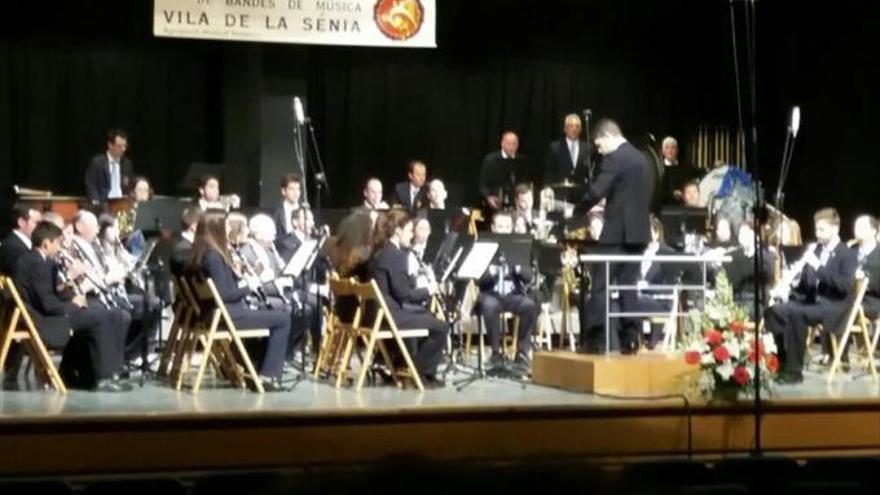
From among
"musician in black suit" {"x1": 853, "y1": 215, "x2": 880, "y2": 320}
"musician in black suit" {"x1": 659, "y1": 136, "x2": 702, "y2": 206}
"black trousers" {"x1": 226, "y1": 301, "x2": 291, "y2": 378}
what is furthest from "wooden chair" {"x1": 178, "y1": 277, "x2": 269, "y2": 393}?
"musician in black suit" {"x1": 659, "y1": 136, "x2": 702, "y2": 206}

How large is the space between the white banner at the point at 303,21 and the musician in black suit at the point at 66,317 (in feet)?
13.3

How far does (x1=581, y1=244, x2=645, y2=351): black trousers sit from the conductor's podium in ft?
1.40

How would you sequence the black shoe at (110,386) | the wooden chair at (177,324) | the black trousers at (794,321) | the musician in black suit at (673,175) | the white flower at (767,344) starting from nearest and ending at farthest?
the white flower at (767,344) → the black shoe at (110,386) → the wooden chair at (177,324) → the black trousers at (794,321) → the musician in black suit at (673,175)

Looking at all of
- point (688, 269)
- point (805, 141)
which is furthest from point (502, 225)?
point (805, 141)

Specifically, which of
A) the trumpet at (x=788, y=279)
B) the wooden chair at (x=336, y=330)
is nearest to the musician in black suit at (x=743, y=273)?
the trumpet at (x=788, y=279)

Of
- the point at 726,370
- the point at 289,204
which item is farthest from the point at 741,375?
the point at 289,204

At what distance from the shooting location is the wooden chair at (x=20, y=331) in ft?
29.3

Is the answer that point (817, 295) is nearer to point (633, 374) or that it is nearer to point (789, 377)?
point (789, 377)

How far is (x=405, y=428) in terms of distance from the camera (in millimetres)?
7902

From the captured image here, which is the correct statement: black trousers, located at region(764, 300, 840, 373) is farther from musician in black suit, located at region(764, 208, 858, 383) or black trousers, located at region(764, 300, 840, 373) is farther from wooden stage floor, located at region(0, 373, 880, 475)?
wooden stage floor, located at region(0, 373, 880, 475)

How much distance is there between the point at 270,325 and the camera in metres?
9.35

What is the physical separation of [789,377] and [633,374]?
159cm

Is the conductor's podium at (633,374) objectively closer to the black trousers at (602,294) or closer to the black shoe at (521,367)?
the black trousers at (602,294)

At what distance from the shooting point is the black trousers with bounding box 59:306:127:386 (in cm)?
928
